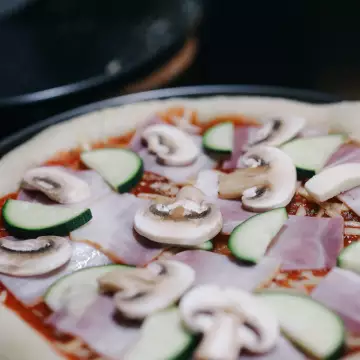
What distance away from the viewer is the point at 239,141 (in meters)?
1.90

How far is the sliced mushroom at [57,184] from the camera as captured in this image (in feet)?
5.47

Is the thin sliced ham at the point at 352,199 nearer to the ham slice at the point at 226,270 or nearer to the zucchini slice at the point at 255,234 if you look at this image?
the zucchini slice at the point at 255,234

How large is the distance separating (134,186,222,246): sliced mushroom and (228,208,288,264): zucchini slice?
7 cm

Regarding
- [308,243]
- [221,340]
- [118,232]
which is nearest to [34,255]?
[118,232]

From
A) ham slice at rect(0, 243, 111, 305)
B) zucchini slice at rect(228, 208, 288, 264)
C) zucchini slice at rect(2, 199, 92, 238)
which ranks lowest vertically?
ham slice at rect(0, 243, 111, 305)

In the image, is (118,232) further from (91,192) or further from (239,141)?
(239,141)

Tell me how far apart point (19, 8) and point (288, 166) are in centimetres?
233

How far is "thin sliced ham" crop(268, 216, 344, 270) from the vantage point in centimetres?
137

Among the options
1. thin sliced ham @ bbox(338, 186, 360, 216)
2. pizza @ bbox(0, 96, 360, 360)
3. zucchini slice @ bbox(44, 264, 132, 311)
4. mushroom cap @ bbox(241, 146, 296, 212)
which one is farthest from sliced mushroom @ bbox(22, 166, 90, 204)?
thin sliced ham @ bbox(338, 186, 360, 216)

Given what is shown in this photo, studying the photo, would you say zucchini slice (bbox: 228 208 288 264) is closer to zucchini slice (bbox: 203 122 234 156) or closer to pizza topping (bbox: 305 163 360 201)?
pizza topping (bbox: 305 163 360 201)

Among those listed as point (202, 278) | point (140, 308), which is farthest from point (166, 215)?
point (140, 308)

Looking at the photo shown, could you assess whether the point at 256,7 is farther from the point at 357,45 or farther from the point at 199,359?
the point at 199,359

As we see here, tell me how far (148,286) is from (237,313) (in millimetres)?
204

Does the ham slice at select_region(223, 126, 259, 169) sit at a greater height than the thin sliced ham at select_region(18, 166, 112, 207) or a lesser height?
greater
